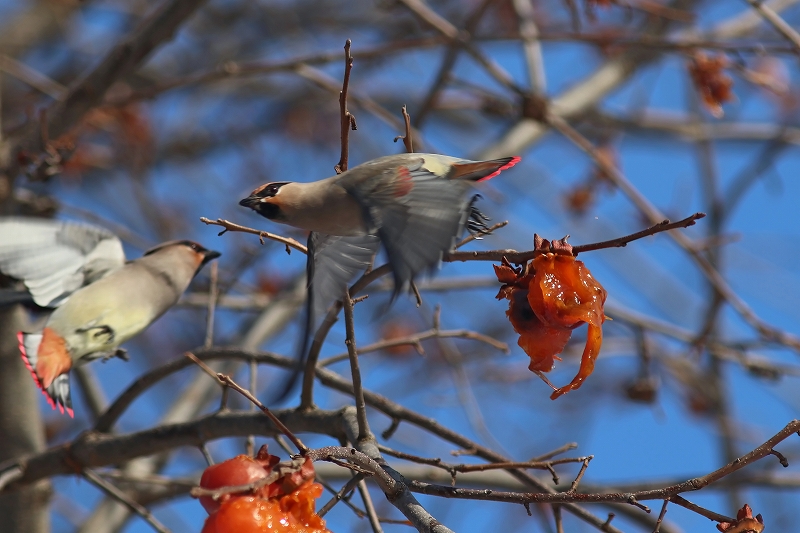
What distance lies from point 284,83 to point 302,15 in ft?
1.74

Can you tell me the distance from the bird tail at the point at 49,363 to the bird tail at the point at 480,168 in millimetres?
1308

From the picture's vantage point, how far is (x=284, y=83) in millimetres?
6906

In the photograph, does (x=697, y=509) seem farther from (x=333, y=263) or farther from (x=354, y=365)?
(x=333, y=263)

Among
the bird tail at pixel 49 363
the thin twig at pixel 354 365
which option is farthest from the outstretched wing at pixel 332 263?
the bird tail at pixel 49 363

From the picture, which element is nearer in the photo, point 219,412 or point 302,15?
point 219,412

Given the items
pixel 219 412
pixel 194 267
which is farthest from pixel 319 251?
pixel 194 267

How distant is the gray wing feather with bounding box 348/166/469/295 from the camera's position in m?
1.78

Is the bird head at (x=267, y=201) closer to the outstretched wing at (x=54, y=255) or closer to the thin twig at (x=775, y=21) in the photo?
the outstretched wing at (x=54, y=255)

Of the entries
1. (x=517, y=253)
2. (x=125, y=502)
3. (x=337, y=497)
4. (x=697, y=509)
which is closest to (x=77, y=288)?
(x=125, y=502)

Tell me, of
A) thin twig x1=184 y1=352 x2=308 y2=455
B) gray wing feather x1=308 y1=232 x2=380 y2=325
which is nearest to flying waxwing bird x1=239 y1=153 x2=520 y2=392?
gray wing feather x1=308 y1=232 x2=380 y2=325

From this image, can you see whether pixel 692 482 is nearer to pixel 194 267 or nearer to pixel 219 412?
pixel 219 412

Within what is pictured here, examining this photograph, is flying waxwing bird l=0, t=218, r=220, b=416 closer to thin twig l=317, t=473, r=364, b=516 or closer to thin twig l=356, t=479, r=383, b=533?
thin twig l=356, t=479, r=383, b=533

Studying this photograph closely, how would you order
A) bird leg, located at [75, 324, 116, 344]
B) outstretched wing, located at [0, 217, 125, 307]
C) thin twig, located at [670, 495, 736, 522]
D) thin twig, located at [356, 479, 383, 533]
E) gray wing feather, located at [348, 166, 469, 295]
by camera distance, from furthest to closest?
bird leg, located at [75, 324, 116, 344] < outstretched wing, located at [0, 217, 125, 307] < thin twig, located at [356, 479, 383, 533] < gray wing feather, located at [348, 166, 469, 295] < thin twig, located at [670, 495, 736, 522]

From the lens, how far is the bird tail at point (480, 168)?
254cm
